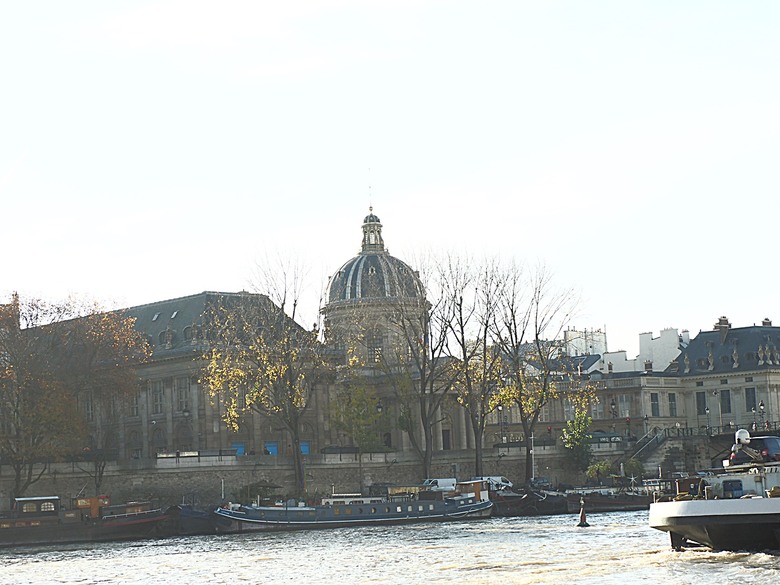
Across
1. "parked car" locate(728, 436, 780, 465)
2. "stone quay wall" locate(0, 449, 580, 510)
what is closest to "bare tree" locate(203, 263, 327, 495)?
"stone quay wall" locate(0, 449, 580, 510)

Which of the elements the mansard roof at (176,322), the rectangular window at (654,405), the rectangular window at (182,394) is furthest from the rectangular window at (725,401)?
the rectangular window at (182,394)

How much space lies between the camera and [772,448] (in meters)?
70.6

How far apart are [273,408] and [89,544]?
2122 centimetres

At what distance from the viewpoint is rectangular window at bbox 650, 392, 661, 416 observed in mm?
158375

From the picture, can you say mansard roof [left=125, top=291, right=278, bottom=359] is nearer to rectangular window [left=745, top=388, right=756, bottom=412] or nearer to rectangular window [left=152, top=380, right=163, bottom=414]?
rectangular window [left=152, top=380, right=163, bottom=414]

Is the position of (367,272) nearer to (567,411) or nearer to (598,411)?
(567,411)

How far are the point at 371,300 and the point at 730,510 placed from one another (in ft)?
315

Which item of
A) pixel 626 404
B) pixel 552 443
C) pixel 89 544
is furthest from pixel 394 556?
pixel 626 404

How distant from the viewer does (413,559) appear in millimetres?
70688

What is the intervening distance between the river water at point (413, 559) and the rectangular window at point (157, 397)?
45001 mm

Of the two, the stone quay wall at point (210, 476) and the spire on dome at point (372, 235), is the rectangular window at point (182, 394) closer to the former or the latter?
the stone quay wall at point (210, 476)

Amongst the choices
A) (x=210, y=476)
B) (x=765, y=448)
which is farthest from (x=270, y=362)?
(x=765, y=448)

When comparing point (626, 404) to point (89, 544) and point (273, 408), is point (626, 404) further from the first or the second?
point (89, 544)

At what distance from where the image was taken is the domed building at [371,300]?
4648 inches
